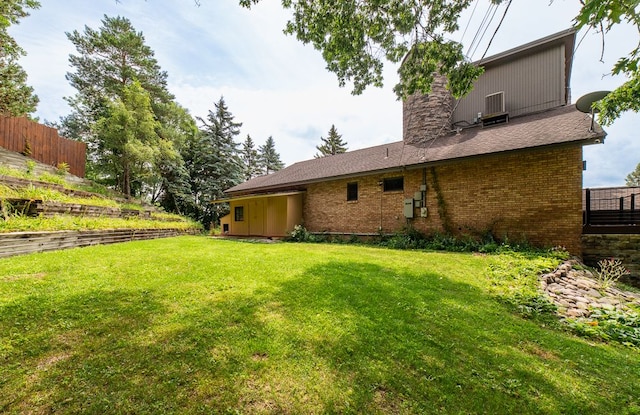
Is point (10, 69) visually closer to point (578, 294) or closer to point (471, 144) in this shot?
point (471, 144)

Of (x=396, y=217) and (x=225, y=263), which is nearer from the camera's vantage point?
(x=225, y=263)

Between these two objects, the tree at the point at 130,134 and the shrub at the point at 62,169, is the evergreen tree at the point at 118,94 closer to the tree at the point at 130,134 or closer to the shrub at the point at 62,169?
the tree at the point at 130,134

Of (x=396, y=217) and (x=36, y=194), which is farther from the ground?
(x=36, y=194)

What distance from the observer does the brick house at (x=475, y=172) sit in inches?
293

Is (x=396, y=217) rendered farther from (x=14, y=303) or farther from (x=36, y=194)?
(x=36, y=194)

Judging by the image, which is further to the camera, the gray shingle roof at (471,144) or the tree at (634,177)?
the tree at (634,177)

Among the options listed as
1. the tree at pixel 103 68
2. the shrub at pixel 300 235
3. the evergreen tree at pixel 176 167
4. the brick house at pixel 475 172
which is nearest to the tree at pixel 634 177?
the brick house at pixel 475 172

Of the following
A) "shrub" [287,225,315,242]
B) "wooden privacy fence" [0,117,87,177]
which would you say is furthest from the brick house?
→ "wooden privacy fence" [0,117,87,177]

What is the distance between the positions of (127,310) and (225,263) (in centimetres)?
261

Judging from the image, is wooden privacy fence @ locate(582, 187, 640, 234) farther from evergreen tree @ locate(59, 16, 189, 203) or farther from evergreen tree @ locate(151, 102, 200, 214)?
evergreen tree @ locate(151, 102, 200, 214)

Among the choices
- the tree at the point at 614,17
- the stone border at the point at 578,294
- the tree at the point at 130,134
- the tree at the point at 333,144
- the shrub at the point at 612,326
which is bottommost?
the shrub at the point at 612,326

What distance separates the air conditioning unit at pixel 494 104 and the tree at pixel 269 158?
30168 mm

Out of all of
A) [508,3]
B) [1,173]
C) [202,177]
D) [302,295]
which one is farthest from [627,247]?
[202,177]

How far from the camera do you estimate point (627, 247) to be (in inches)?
268
